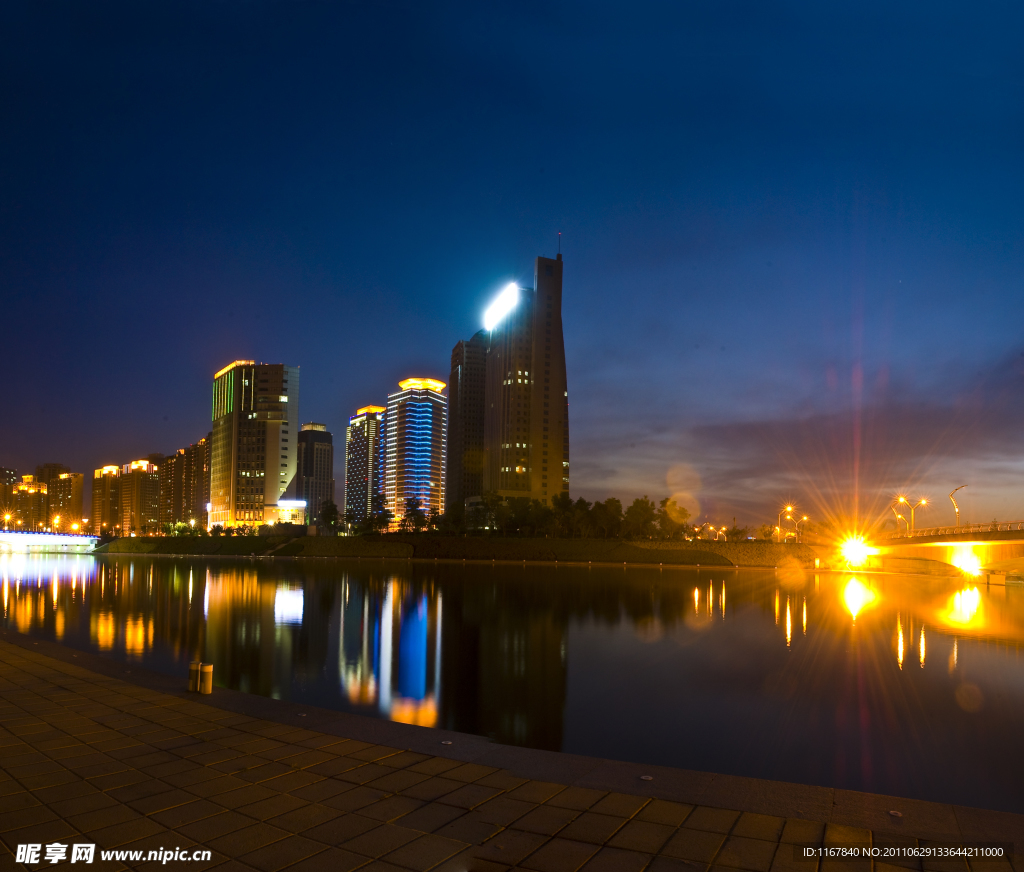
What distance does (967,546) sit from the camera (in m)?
77.9

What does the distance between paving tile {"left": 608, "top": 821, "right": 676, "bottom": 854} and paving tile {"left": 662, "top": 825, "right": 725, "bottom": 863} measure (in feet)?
0.29

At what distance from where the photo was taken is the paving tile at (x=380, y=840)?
6289mm

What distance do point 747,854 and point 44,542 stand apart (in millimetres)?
206365

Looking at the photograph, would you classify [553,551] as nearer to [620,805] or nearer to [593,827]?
[620,805]

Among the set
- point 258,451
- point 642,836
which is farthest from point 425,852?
point 258,451

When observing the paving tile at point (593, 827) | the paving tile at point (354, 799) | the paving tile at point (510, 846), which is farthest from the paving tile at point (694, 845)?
the paving tile at point (354, 799)

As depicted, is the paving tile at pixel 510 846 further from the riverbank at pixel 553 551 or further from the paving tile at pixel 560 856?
the riverbank at pixel 553 551

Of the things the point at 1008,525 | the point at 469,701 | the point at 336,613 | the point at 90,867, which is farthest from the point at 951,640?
the point at 1008,525

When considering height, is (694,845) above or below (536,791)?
above

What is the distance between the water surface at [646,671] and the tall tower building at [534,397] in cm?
14682

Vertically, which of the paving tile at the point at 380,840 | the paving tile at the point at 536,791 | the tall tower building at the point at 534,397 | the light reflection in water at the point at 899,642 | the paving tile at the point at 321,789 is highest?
the tall tower building at the point at 534,397

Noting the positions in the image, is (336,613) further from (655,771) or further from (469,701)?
(655,771)

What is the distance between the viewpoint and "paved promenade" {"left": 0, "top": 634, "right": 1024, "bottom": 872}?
6.21 m

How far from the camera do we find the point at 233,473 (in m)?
192
